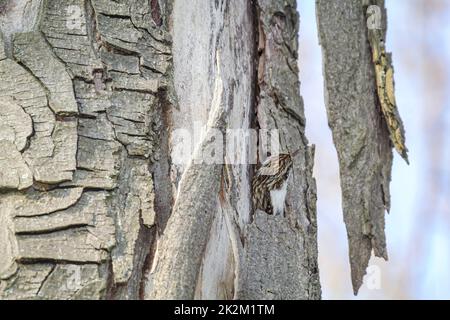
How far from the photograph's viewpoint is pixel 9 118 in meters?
1.57

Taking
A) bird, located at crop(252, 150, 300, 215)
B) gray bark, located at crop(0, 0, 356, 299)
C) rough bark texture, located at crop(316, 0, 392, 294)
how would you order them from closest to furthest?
gray bark, located at crop(0, 0, 356, 299)
bird, located at crop(252, 150, 300, 215)
rough bark texture, located at crop(316, 0, 392, 294)

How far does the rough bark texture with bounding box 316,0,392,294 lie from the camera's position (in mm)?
1863

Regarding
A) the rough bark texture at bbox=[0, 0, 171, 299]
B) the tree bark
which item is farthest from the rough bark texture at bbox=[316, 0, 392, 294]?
the rough bark texture at bbox=[0, 0, 171, 299]

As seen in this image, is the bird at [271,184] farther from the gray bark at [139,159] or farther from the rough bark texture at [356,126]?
the rough bark texture at [356,126]

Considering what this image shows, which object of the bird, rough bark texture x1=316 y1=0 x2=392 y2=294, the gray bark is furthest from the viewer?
rough bark texture x1=316 y1=0 x2=392 y2=294

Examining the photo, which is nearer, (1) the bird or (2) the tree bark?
(1) the bird

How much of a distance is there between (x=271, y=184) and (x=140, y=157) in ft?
0.91

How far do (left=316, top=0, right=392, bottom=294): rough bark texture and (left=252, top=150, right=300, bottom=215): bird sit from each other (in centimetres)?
19

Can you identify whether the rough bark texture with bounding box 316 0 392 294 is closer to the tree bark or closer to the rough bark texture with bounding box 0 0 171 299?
the tree bark

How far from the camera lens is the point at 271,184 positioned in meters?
1.68

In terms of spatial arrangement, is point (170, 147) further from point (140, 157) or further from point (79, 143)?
point (79, 143)
